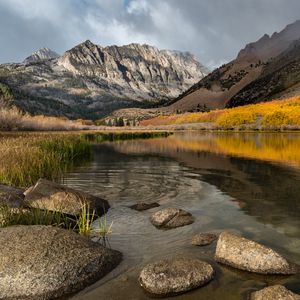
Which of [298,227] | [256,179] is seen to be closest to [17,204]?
[298,227]

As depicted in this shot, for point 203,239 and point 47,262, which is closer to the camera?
point 47,262

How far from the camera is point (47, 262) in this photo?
27.4ft

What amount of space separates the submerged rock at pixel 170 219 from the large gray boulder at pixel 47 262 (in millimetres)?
3646

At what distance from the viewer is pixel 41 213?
11.6 meters

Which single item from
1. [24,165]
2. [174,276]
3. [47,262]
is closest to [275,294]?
[174,276]

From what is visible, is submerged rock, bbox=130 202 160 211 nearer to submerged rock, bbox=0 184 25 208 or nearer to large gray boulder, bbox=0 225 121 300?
submerged rock, bbox=0 184 25 208

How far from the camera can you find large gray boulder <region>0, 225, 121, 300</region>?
7.86 m

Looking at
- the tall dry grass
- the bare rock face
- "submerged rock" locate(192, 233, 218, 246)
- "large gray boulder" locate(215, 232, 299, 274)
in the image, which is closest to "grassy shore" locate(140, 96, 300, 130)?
the tall dry grass

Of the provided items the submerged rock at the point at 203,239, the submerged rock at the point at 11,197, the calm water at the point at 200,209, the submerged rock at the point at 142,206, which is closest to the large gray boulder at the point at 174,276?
the calm water at the point at 200,209

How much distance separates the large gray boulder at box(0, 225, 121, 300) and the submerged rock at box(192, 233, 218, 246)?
8.66ft

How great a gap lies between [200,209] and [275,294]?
8471 millimetres

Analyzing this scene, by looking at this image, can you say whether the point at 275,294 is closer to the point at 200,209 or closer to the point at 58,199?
the point at 200,209

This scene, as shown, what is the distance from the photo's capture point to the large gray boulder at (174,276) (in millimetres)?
8164

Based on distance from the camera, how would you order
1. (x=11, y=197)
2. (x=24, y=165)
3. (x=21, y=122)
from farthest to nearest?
(x=21, y=122)
(x=24, y=165)
(x=11, y=197)
